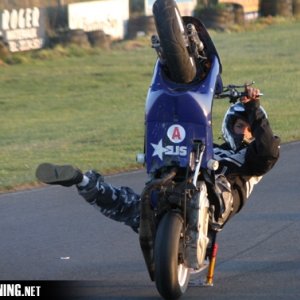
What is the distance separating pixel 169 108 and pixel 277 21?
A: 24911mm

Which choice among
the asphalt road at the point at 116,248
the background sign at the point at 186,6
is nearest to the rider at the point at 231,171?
the asphalt road at the point at 116,248

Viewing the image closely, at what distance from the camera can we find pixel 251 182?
17.7 ft

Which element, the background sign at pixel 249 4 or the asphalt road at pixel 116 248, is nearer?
the asphalt road at pixel 116 248

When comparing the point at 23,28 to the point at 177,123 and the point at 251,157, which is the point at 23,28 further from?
the point at 177,123

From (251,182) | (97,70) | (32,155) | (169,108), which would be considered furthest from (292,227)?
(97,70)

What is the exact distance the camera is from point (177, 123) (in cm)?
475

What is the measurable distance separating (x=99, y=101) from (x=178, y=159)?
35.6 ft

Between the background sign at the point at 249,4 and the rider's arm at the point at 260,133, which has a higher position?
the rider's arm at the point at 260,133

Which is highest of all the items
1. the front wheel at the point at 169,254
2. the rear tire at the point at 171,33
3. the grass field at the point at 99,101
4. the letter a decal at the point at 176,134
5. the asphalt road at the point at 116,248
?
the rear tire at the point at 171,33

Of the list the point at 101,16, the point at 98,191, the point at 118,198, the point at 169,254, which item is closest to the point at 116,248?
the point at 118,198

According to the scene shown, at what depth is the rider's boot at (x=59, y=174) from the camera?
15.2 feet

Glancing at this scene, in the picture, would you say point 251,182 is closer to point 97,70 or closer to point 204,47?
point 204,47

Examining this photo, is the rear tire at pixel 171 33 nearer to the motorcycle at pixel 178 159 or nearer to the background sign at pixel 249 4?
the motorcycle at pixel 178 159

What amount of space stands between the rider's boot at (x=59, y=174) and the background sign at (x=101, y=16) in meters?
18.3
